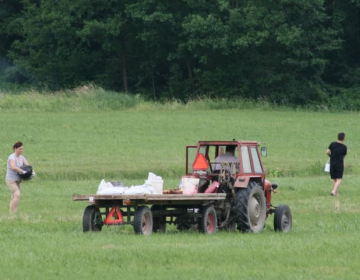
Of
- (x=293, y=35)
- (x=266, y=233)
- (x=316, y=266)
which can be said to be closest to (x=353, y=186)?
(x=266, y=233)

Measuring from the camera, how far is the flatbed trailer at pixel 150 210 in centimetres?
1647

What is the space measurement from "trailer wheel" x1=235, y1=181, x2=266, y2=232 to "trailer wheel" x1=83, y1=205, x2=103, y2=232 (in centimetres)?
246

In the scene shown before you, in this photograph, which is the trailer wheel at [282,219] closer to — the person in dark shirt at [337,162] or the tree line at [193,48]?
the person in dark shirt at [337,162]

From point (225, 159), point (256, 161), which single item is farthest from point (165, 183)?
point (225, 159)

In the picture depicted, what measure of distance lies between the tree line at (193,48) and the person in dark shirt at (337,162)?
1405 inches

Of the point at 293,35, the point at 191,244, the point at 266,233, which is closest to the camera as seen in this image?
the point at 191,244

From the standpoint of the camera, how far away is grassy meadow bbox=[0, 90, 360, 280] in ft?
42.9

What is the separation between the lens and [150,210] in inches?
664

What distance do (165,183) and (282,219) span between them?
368 inches

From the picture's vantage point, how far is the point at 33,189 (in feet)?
85.3

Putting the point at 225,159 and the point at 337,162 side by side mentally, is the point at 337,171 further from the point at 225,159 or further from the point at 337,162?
the point at 225,159

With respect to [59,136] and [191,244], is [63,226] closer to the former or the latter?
[191,244]

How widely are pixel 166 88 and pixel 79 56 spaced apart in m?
6.72

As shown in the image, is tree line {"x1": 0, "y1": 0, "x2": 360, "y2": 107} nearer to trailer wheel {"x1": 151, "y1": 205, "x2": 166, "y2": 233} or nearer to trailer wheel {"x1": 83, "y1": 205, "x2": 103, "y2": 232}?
trailer wheel {"x1": 151, "y1": 205, "x2": 166, "y2": 233}
